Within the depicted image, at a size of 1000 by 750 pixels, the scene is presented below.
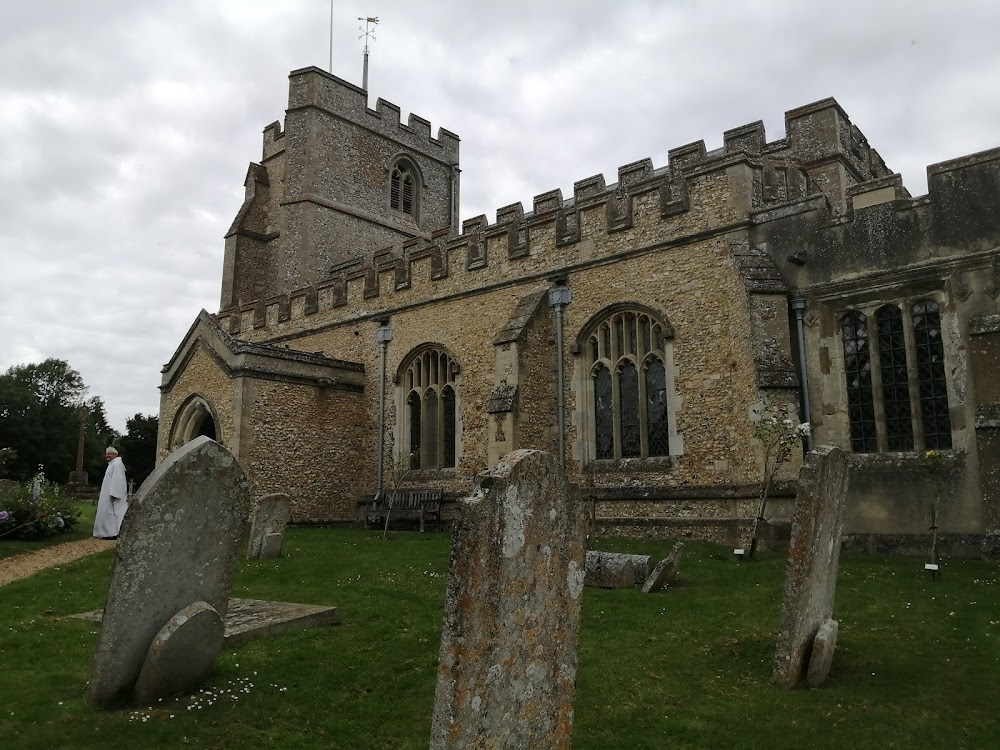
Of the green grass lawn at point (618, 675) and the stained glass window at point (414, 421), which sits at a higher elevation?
the stained glass window at point (414, 421)

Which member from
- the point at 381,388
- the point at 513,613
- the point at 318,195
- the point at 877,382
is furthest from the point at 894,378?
the point at 318,195

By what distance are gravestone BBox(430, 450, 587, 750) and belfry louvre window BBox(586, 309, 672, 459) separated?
412 inches

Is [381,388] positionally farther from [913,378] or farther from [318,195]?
[913,378]

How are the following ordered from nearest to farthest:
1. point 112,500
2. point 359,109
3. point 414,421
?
point 112,500 → point 414,421 → point 359,109

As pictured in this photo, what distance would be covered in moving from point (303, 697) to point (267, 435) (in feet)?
40.7

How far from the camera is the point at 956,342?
1100cm

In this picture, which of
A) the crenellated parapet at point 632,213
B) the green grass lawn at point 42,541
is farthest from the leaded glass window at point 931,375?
the green grass lawn at point 42,541

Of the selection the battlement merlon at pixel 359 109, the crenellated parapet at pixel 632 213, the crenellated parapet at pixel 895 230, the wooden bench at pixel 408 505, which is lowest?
the wooden bench at pixel 408 505

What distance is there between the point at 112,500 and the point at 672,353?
1006 cm

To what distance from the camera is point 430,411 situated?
17.9 meters

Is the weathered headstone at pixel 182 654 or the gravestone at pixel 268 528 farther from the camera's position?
the gravestone at pixel 268 528

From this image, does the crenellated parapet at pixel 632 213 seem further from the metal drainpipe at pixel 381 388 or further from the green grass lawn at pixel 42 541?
the green grass lawn at pixel 42 541

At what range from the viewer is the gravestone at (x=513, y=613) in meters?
2.94

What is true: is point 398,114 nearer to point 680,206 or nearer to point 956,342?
point 680,206
